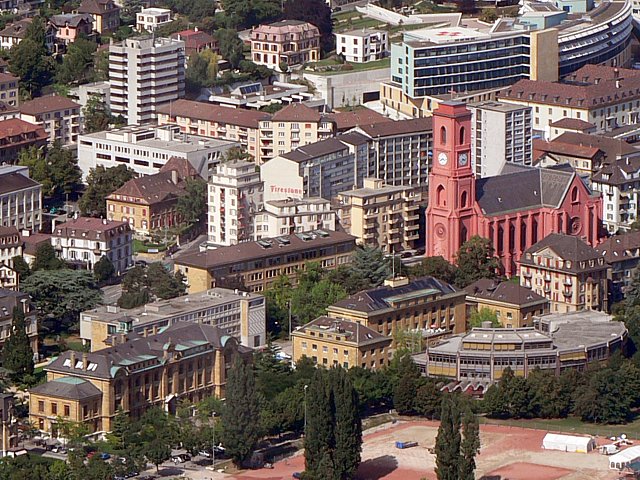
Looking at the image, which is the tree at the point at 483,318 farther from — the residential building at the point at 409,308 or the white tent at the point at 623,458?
the white tent at the point at 623,458

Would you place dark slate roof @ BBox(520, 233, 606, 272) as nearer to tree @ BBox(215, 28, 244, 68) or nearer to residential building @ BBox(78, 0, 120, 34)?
tree @ BBox(215, 28, 244, 68)

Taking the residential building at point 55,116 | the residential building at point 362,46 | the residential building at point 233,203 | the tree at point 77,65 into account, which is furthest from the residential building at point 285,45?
the residential building at point 233,203

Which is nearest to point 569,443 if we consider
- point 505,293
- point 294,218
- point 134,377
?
point 505,293

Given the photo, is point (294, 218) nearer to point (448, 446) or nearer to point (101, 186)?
point (101, 186)

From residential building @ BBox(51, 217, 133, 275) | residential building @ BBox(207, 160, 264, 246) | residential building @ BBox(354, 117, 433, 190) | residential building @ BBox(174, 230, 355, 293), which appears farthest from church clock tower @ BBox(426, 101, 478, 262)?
residential building @ BBox(51, 217, 133, 275)

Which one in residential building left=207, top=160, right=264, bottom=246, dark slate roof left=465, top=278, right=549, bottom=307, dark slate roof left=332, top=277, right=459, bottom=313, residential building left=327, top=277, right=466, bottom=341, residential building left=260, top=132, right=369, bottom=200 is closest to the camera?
residential building left=327, top=277, right=466, bottom=341

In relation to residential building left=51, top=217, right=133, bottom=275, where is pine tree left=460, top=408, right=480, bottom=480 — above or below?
above

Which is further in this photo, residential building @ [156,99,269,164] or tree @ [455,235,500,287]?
residential building @ [156,99,269,164]

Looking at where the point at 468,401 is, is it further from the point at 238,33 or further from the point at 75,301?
the point at 238,33
